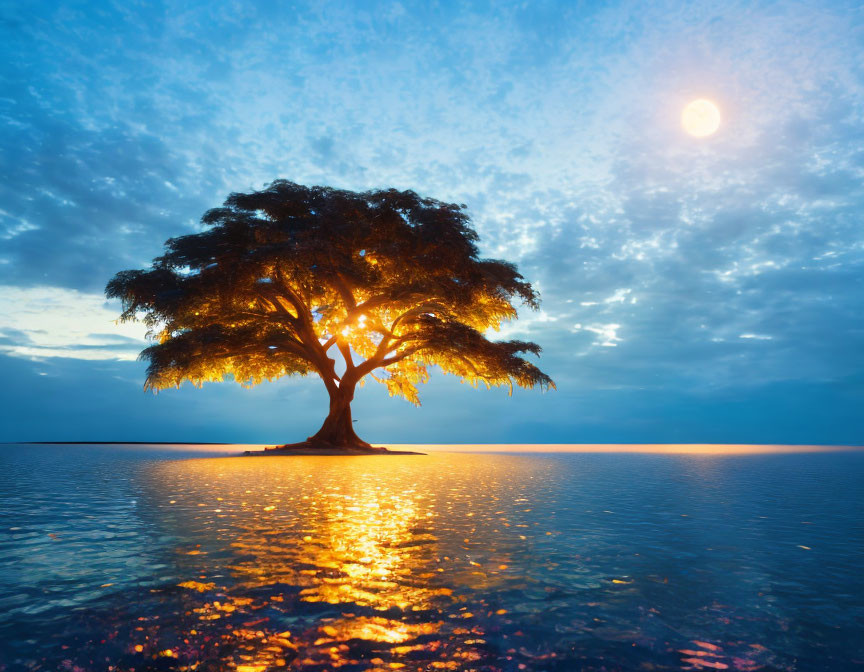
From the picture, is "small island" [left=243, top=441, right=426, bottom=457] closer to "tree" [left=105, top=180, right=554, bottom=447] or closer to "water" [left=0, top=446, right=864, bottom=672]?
"tree" [left=105, top=180, right=554, bottom=447]

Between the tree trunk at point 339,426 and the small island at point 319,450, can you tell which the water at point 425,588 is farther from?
the tree trunk at point 339,426

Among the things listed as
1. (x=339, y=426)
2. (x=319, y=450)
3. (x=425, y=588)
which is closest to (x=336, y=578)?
(x=425, y=588)

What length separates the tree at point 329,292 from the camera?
1136 inches

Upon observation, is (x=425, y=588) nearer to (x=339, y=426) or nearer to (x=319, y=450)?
(x=319, y=450)

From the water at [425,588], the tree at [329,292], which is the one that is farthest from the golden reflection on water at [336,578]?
the tree at [329,292]

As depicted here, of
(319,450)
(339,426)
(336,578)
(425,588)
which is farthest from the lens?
(339,426)

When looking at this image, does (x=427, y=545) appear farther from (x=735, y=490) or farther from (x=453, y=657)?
(x=735, y=490)

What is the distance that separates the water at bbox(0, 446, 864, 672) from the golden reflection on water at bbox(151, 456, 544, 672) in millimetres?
18

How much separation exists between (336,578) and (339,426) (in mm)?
28905

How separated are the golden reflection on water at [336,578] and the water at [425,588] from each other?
0.02 m

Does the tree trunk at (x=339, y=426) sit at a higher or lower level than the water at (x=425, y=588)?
higher

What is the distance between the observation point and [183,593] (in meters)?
3.77

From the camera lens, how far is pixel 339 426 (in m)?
32.5

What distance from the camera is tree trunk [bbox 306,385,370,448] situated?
106 ft
